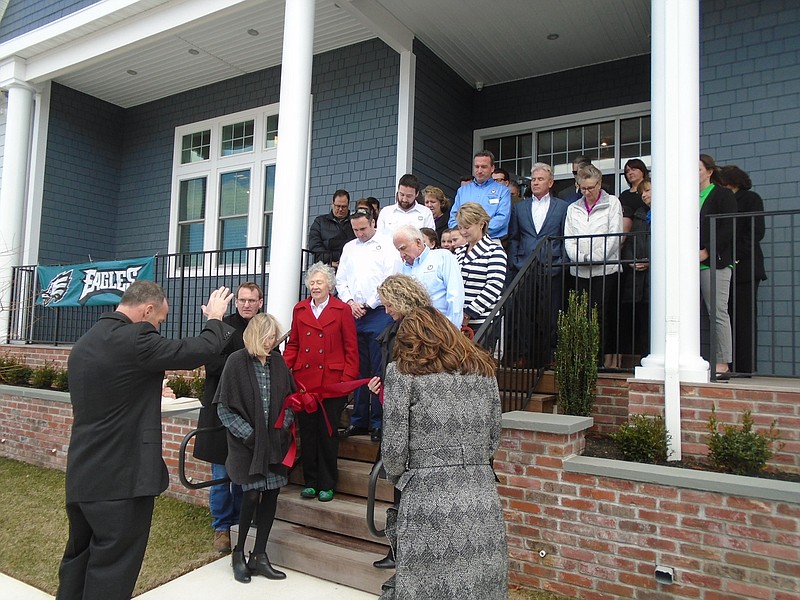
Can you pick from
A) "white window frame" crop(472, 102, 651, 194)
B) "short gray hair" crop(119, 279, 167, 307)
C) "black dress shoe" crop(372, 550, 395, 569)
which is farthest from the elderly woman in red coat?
"white window frame" crop(472, 102, 651, 194)

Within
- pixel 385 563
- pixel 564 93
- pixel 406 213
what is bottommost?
pixel 385 563

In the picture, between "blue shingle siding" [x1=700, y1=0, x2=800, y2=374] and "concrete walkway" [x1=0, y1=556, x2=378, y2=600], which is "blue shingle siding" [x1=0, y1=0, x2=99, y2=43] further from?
"blue shingle siding" [x1=700, y1=0, x2=800, y2=374]

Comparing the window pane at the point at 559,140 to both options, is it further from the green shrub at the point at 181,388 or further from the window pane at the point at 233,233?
the green shrub at the point at 181,388

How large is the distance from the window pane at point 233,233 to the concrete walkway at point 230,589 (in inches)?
240

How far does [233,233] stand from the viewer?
31.7 feet

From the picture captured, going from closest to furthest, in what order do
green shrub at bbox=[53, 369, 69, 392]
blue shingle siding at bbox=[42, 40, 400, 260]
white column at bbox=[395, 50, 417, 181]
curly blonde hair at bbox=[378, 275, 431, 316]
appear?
1. curly blonde hair at bbox=[378, 275, 431, 316]
2. green shrub at bbox=[53, 369, 69, 392]
3. white column at bbox=[395, 50, 417, 181]
4. blue shingle siding at bbox=[42, 40, 400, 260]

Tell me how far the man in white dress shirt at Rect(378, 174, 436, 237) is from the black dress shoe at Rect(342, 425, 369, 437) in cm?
167

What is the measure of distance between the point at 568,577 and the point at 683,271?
2.10m

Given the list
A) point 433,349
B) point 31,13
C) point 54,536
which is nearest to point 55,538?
point 54,536

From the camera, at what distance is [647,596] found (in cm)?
340

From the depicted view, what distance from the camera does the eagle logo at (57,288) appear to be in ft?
29.0

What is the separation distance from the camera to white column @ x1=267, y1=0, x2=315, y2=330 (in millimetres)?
5801

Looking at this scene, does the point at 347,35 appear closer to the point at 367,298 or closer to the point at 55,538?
the point at 367,298

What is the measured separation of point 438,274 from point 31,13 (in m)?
8.43
